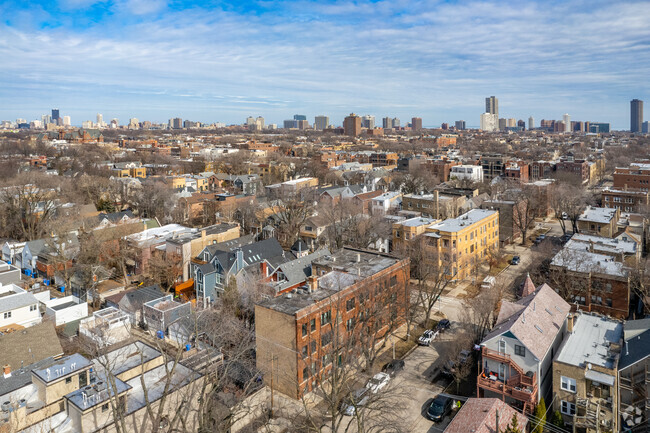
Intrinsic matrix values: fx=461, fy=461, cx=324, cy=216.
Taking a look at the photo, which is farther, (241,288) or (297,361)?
(241,288)

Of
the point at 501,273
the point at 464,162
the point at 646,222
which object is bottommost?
the point at 501,273

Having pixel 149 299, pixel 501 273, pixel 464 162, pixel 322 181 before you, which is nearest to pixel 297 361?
pixel 149 299

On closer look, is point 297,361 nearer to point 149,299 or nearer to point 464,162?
point 149,299

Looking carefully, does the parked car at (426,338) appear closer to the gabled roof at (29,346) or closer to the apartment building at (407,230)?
the apartment building at (407,230)

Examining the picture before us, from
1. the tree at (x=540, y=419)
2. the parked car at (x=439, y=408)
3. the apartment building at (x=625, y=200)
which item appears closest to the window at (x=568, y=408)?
the tree at (x=540, y=419)

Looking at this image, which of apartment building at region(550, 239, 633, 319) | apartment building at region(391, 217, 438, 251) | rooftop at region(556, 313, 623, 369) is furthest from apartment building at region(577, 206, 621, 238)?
rooftop at region(556, 313, 623, 369)

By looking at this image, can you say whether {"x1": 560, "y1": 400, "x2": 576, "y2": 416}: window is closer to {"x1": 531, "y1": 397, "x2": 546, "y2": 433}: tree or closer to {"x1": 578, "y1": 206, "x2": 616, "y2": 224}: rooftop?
{"x1": 531, "y1": 397, "x2": 546, "y2": 433}: tree

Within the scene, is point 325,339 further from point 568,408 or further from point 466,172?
point 466,172

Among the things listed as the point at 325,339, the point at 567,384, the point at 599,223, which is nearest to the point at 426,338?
the point at 325,339
